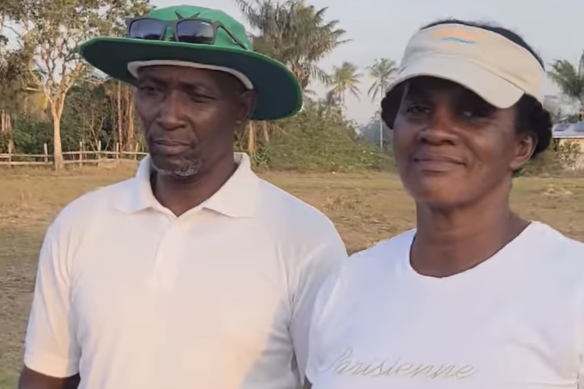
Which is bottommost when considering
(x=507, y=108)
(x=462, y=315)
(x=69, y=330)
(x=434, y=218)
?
(x=69, y=330)

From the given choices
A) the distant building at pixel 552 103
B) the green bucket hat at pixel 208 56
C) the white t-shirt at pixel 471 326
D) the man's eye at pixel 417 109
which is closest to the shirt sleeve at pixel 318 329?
the white t-shirt at pixel 471 326

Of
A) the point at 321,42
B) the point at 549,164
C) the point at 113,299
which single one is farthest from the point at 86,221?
the point at 321,42

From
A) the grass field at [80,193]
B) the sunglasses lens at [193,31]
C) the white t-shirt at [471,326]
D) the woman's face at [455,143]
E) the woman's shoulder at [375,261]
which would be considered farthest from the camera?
the grass field at [80,193]

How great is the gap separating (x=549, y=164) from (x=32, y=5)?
2617 centimetres

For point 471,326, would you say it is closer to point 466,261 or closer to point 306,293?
point 466,261

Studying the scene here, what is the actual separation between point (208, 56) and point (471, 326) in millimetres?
904

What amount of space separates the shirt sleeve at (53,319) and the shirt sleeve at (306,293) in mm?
517

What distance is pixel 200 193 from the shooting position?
2.02m

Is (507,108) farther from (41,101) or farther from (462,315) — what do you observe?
(41,101)

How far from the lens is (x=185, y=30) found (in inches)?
76.7

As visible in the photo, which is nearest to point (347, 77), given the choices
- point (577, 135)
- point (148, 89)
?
point (577, 135)

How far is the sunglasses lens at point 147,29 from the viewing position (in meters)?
1.98

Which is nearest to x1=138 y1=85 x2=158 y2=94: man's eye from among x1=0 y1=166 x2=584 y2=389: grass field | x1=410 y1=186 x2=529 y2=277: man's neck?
x1=410 y1=186 x2=529 y2=277: man's neck

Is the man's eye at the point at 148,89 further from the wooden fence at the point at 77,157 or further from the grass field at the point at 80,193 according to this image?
the wooden fence at the point at 77,157
